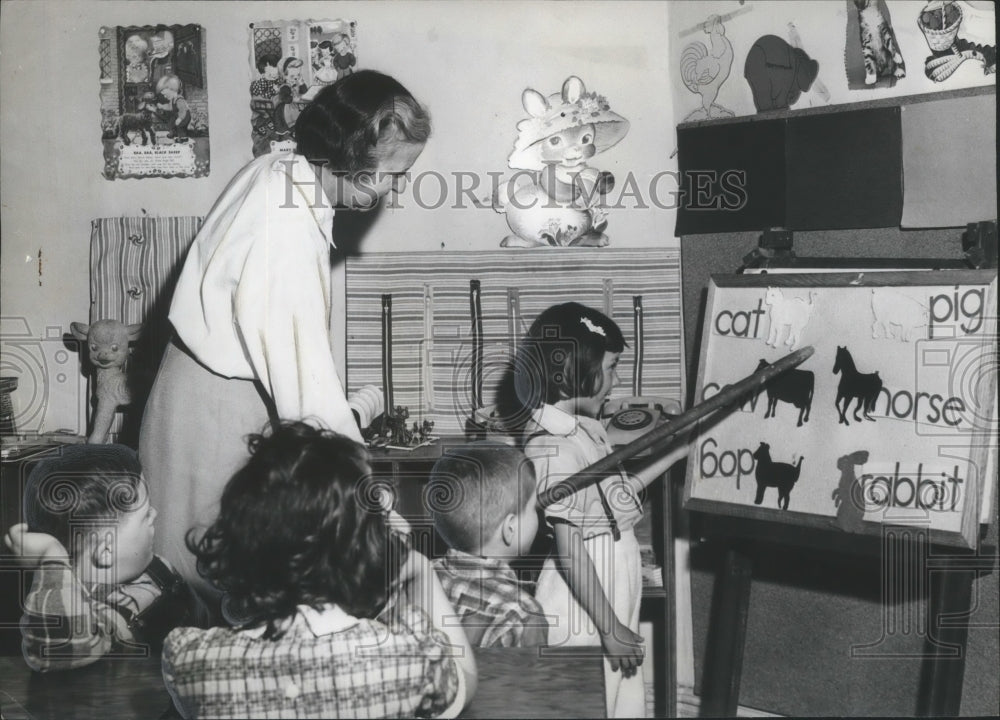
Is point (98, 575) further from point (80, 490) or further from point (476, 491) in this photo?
point (476, 491)

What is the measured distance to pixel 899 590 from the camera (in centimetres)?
152

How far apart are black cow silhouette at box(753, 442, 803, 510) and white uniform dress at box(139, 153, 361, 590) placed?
1.98 feet

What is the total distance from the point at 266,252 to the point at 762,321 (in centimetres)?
74

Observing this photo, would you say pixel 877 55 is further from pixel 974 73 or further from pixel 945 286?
pixel 945 286

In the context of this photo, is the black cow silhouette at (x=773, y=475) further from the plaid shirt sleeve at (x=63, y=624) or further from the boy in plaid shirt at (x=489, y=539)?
the plaid shirt sleeve at (x=63, y=624)

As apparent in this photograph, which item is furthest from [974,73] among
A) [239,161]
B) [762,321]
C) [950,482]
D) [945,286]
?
[239,161]

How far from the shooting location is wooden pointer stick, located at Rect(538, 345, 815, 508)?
1394 mm

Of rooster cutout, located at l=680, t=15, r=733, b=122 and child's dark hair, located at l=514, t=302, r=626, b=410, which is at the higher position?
rooster cutout, located at l=680, t=15, r=733, b=122

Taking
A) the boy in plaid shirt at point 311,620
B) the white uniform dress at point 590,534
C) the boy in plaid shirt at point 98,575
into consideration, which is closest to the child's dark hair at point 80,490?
the boy in plaid shirt at point 98,575

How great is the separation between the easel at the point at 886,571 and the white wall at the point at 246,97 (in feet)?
1.30

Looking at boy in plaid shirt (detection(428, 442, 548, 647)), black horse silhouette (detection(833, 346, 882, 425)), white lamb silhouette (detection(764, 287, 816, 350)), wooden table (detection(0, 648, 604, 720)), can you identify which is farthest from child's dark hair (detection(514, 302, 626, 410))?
wooden table (detection(0, 648, 604, 720))

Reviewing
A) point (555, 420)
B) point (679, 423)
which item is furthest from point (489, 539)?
point (679, 423)

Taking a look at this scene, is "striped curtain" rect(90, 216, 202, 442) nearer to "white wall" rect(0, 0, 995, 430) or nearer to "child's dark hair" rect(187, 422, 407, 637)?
"white wall" rect(0, 0, 995, 430)

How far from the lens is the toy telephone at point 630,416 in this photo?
158 centimetres
